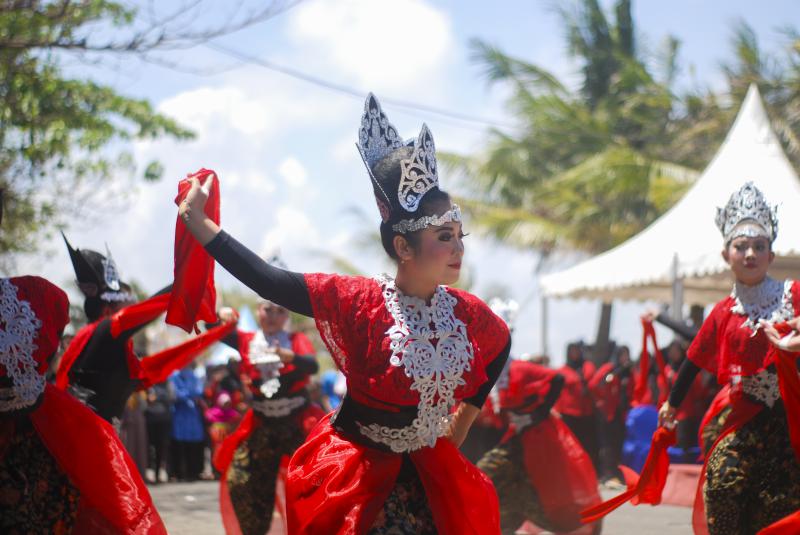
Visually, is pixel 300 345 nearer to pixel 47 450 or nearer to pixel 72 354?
pixel 72 354

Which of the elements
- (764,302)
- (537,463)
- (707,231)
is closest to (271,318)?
(537,463)

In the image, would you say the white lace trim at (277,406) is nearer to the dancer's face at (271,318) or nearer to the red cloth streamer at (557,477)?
the dancer's face at (271,318)

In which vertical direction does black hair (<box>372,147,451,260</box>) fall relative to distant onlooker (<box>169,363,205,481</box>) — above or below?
above

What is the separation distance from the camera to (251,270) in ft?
12.4

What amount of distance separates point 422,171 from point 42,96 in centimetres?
924

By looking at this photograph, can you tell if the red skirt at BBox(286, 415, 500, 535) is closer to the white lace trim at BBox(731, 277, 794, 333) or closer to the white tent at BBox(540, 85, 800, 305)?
the white lace trim at BBox(731, 277, 794, 333)

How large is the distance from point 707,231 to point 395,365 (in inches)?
372

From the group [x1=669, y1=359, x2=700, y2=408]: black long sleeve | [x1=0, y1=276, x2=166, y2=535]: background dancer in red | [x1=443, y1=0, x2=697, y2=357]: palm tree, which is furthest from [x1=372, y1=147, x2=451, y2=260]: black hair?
[x1=443, y1=0, x2=697, y2=357]: palm tree

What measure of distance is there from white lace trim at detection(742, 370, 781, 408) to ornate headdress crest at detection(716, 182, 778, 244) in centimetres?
76

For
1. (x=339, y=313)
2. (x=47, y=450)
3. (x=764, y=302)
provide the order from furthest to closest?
(x=764, y=302) → (x=47, y=450) → (x=339, y=313)

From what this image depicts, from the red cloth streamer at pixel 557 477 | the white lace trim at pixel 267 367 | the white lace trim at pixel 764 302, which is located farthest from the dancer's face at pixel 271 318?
the white lace trim at pixel 764 302

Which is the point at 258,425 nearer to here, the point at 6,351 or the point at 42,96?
the point at 6,351

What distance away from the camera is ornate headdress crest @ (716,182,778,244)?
5.75 metres

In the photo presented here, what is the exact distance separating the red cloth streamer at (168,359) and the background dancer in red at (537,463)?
2761 millimetres
